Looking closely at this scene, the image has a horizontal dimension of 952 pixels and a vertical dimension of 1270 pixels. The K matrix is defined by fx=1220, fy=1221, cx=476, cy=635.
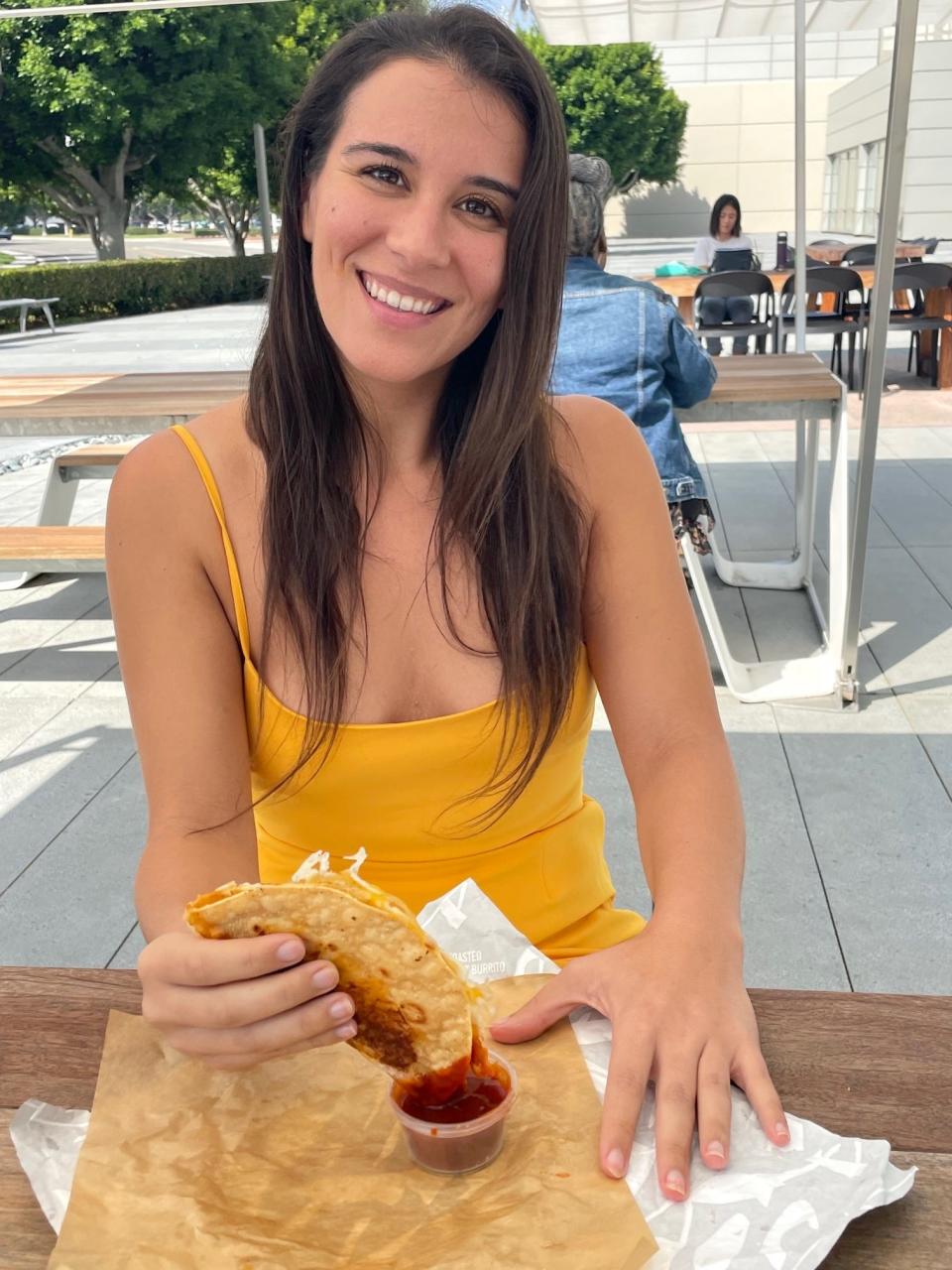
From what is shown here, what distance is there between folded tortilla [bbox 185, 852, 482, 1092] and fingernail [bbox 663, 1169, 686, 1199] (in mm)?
172

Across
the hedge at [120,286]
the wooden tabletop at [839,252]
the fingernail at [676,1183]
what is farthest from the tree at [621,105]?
the fingernail at [676,1183]

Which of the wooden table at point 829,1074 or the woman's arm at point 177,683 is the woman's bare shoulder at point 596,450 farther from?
the wooden table at point 829,1074

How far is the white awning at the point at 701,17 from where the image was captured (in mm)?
6219

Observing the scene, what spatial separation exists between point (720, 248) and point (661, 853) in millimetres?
11010

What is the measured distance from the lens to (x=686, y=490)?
413 centimetres

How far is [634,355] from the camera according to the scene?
400 cm

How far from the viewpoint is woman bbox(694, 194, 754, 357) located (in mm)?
10711

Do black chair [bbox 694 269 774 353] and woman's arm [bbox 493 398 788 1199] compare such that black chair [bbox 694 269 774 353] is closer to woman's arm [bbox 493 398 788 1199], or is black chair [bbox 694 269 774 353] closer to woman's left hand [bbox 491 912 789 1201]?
woman's arm [bbox 493 398 788 1199]

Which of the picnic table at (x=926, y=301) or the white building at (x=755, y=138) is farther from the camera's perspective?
the white building at (x=755, y=138)

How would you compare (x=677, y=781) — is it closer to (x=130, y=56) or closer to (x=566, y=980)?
(x=566, y=980)

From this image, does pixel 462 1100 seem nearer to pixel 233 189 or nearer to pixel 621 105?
pixel 233 189

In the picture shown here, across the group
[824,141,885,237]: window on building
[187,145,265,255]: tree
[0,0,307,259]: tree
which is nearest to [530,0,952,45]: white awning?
[0,0,307,259]: tree

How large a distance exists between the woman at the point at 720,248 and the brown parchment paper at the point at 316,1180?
33.0 ft

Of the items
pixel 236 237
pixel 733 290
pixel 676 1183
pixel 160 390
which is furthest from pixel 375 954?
pixel 236 237
